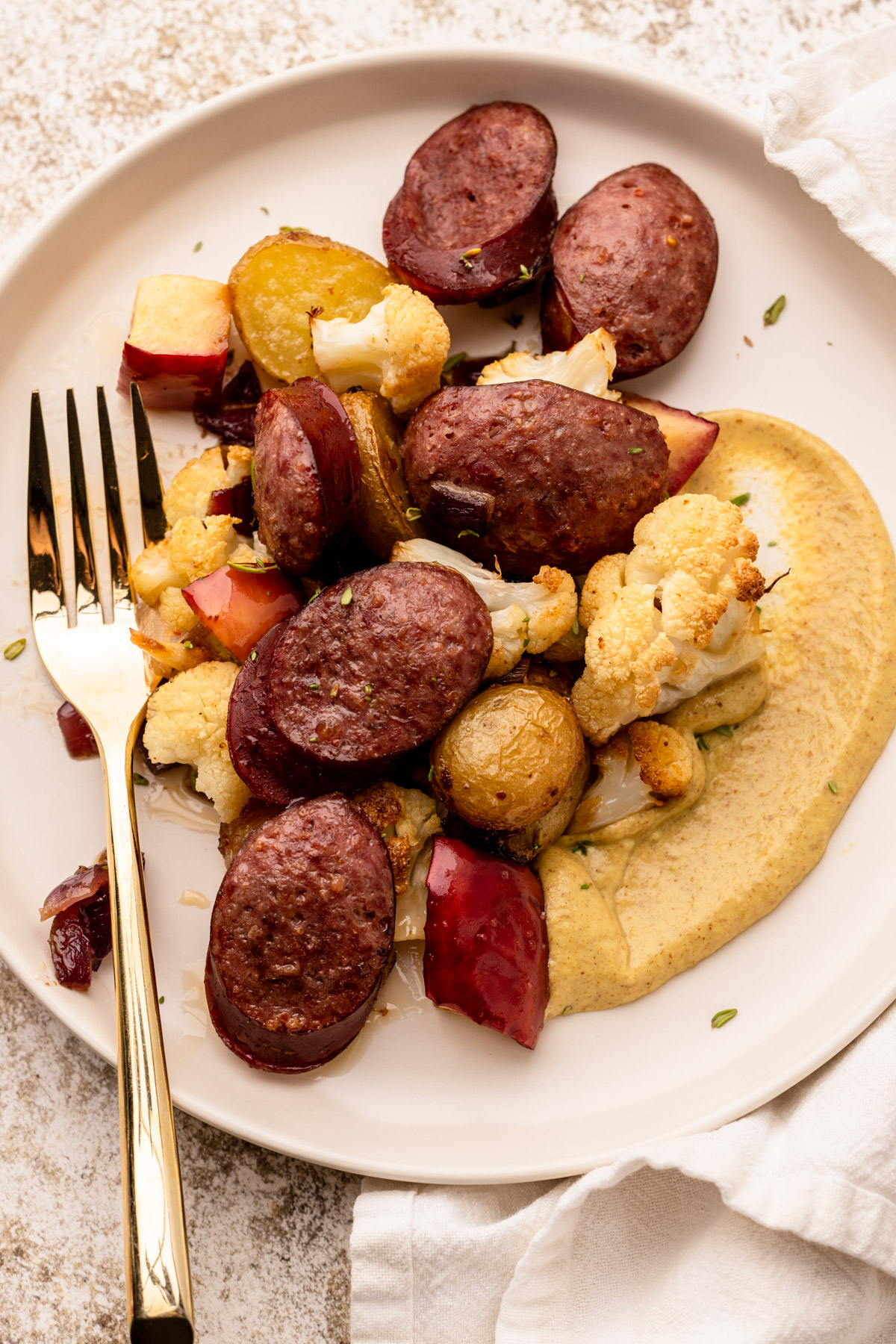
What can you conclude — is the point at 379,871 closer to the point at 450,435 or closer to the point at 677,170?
the point at 450,435

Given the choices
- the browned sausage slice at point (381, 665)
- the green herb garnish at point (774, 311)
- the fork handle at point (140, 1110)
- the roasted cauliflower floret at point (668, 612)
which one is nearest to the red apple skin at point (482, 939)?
the browned sausage slice at point (381, 665)

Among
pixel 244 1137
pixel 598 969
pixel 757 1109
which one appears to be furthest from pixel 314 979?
pixel 757 1109

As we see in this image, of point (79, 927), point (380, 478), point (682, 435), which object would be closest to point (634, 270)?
point (682, 435)

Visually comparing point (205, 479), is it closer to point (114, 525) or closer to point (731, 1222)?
point (114, 525)

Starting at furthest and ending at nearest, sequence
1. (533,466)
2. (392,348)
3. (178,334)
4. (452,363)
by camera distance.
→ (452,363) < (178,334) < (392,348) < (533,466)

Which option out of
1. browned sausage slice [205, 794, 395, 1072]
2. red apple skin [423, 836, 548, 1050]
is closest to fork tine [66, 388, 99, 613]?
browned sausage slice [205, 794, 395, 1072]

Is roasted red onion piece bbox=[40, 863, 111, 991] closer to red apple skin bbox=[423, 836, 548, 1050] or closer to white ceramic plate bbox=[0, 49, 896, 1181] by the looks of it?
white ceramic plate bbox=[0, 49, 896, 1181]

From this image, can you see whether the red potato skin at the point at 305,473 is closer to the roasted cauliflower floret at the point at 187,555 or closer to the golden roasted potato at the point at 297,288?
the roasted cauliflower floret at the point at 187,555
